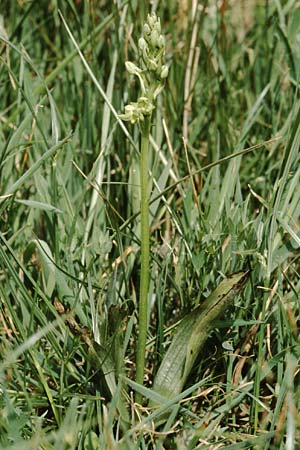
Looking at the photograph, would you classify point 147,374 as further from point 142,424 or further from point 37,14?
point 37,14

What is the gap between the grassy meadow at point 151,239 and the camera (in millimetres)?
1484

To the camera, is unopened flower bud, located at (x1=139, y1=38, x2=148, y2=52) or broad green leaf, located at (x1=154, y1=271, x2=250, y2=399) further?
broad green leaf, located at (x1=154, y1=271, x2=250, y2=399)

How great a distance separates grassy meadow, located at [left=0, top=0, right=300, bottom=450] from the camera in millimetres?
1484

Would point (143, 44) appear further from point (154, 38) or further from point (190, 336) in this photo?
point (190, 336)

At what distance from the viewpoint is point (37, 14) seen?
2.55m

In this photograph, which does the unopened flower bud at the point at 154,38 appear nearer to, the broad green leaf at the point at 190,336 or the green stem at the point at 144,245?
the green stem at the point at 144,245

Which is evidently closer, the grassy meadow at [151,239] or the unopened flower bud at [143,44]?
the unopened flower bud at [143,44]

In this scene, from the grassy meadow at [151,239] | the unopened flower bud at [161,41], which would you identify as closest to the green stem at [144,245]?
Result: the grassy meadow at [151,239]

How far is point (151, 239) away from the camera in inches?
73.3

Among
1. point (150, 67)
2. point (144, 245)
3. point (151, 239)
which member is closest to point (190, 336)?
point (144, 245)

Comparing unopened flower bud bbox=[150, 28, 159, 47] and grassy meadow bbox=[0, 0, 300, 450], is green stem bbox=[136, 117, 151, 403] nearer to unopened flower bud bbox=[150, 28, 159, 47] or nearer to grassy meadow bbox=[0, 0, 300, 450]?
grassy meadow bbox=[0, 0, 300, 450]

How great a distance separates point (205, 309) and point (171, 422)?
22 cm

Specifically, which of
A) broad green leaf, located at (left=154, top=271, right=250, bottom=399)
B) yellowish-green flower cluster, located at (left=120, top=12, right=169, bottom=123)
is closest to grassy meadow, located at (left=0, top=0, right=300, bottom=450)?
broad green leaf, located at (left=154, top=271, right=250, bottom=399)

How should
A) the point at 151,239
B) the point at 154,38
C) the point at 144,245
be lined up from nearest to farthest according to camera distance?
the point at 154,38 → the point at 144,245 → the point at 151,239
